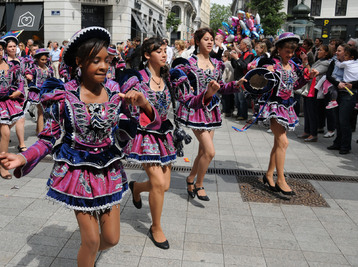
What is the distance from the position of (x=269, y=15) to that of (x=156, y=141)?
32953 mm

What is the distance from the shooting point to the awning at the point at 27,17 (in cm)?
2534

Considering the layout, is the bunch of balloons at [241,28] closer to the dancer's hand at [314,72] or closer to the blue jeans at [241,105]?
the blue jeans at [241,105]

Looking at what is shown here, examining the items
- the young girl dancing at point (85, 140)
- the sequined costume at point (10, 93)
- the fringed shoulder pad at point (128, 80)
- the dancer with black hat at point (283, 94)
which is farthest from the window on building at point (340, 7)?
the young girl dancing at point (85, 140)

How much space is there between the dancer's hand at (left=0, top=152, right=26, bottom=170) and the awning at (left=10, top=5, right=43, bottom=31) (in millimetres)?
25476

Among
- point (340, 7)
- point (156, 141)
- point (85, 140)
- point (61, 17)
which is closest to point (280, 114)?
Result: point (156, 141)

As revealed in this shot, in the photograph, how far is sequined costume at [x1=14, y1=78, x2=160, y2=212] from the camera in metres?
2.67

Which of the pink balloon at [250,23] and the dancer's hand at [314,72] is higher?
the pink balloon at [250,23]

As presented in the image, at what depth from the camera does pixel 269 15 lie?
33.8m

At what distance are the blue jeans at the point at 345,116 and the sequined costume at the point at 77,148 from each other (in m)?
6.54

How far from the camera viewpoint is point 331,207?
16.3 feet

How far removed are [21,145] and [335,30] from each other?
43.3 m

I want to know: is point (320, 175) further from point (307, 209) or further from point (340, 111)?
point (340, 111)

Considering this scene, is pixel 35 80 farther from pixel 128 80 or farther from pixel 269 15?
pixel 269 15

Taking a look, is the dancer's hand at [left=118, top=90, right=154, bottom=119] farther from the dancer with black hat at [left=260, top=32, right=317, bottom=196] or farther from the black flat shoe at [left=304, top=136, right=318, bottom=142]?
the black flat shoe at [left=304, top=136, right=318, bottom=142]
